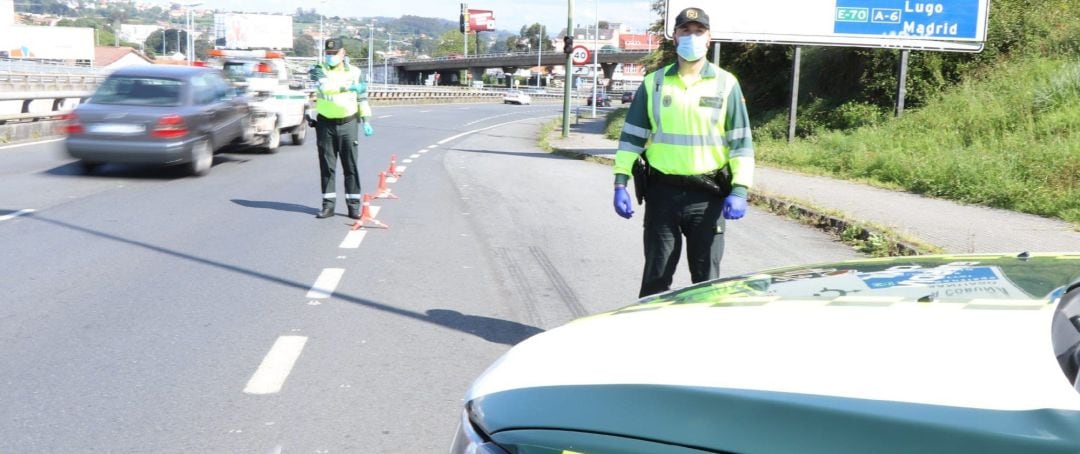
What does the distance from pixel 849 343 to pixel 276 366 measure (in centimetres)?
395

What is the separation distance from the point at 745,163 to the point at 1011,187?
9032 mm

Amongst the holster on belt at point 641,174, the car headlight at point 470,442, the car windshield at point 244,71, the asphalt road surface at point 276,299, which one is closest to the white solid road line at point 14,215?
the asphalt road surface at point 276,299

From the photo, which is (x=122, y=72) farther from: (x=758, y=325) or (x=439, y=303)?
(x=758, y=325)

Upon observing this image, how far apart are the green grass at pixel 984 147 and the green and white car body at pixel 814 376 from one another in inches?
397

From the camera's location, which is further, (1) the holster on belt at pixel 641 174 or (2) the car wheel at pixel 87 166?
(2) the car wheel at pixel 87 166

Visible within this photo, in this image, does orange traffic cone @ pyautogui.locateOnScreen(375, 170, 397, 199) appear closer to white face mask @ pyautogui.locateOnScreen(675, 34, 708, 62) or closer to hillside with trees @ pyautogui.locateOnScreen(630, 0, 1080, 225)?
hillside with trees @ pyautogui.locateOnScreen(630, 0, 1080, 225)

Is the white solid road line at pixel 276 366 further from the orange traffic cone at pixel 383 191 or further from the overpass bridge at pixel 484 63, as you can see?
the overpass bridge at pixel 484 63

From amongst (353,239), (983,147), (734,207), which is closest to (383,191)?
(353,239)

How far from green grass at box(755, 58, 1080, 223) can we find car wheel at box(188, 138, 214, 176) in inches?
391

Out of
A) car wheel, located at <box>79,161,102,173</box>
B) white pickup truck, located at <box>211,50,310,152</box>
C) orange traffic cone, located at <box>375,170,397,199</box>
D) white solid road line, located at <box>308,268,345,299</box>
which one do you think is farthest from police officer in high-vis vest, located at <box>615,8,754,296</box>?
white pickup truck, located at <box>211,50,310,152</box>

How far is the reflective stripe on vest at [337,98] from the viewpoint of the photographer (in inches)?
429

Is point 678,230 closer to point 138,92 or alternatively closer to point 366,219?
point 366,219

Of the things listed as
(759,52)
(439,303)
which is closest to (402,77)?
(759,52)

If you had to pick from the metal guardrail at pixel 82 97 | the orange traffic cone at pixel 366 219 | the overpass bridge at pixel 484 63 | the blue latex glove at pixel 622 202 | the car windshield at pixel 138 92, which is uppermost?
the overpass bridge at pixel 484 63
